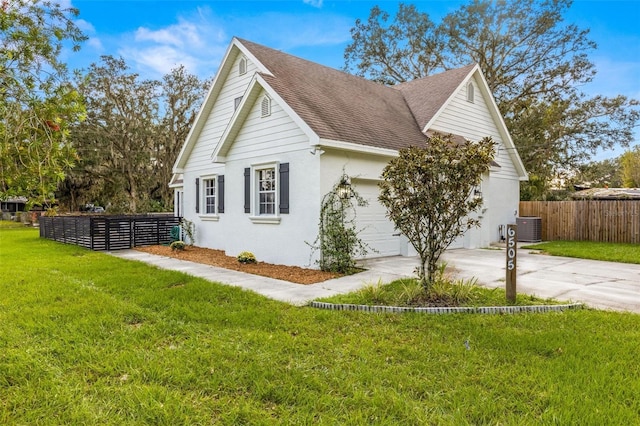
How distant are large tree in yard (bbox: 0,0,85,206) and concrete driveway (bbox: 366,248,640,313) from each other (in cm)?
654

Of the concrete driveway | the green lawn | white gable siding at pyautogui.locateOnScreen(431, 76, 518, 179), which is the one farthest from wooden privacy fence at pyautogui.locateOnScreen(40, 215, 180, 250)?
the green lawn

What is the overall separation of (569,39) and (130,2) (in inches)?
823

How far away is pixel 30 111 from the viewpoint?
2609 mm

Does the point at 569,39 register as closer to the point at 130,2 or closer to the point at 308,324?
the point at 130,2

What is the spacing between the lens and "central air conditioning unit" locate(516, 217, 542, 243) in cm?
1453

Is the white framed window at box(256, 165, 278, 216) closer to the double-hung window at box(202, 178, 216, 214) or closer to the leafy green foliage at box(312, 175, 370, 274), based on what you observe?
the leafy green foliage at box(312, 175, 370, 274)

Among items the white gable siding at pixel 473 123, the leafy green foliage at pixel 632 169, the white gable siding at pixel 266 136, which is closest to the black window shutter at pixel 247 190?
the white gable siding at pixel 266 136

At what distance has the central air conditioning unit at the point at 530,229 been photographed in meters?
14.5

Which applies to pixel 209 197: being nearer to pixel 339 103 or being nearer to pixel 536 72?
pixel 339 103

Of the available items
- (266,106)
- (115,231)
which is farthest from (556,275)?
(115,231)

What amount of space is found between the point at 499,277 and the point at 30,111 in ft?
25.3

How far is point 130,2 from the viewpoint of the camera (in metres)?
9.30

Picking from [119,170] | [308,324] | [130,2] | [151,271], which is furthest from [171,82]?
[308,324]

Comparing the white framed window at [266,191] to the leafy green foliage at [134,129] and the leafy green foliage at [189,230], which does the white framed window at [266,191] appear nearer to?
the leafy green foliage at [189,230]
